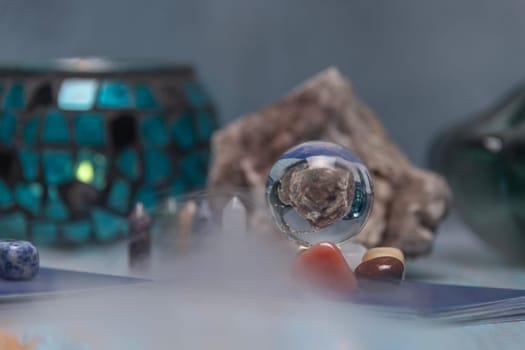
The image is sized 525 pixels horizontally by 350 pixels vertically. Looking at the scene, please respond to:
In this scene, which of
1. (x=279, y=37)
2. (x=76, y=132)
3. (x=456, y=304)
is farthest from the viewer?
(x=279, y=37)

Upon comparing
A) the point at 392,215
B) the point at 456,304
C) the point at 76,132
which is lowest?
the point at 456,304

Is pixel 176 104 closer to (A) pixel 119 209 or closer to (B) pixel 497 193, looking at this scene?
(A) pixel 119 209

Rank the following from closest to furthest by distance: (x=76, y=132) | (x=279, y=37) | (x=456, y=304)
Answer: (x=456, y=304)
(x=76, y=132)
(x=279, y=37)

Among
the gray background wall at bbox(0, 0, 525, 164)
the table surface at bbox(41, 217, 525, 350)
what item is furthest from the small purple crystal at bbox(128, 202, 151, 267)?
the gray background wall at bbox(0, 0, 525, 164)

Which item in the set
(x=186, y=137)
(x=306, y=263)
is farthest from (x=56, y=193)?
(x=306, y=263)

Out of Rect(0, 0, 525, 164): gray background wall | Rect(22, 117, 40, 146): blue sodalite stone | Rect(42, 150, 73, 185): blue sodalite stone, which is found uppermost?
Rect(0, 0, 525, 164): gray background wall

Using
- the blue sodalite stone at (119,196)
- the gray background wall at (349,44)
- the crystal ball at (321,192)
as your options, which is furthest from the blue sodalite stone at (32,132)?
the crystal ball at (321,192)

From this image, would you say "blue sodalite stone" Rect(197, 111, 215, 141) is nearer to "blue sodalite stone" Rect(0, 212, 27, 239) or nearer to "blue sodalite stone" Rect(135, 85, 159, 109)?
"blue sodalite stone" Rect(135, 85, 159, 109)
